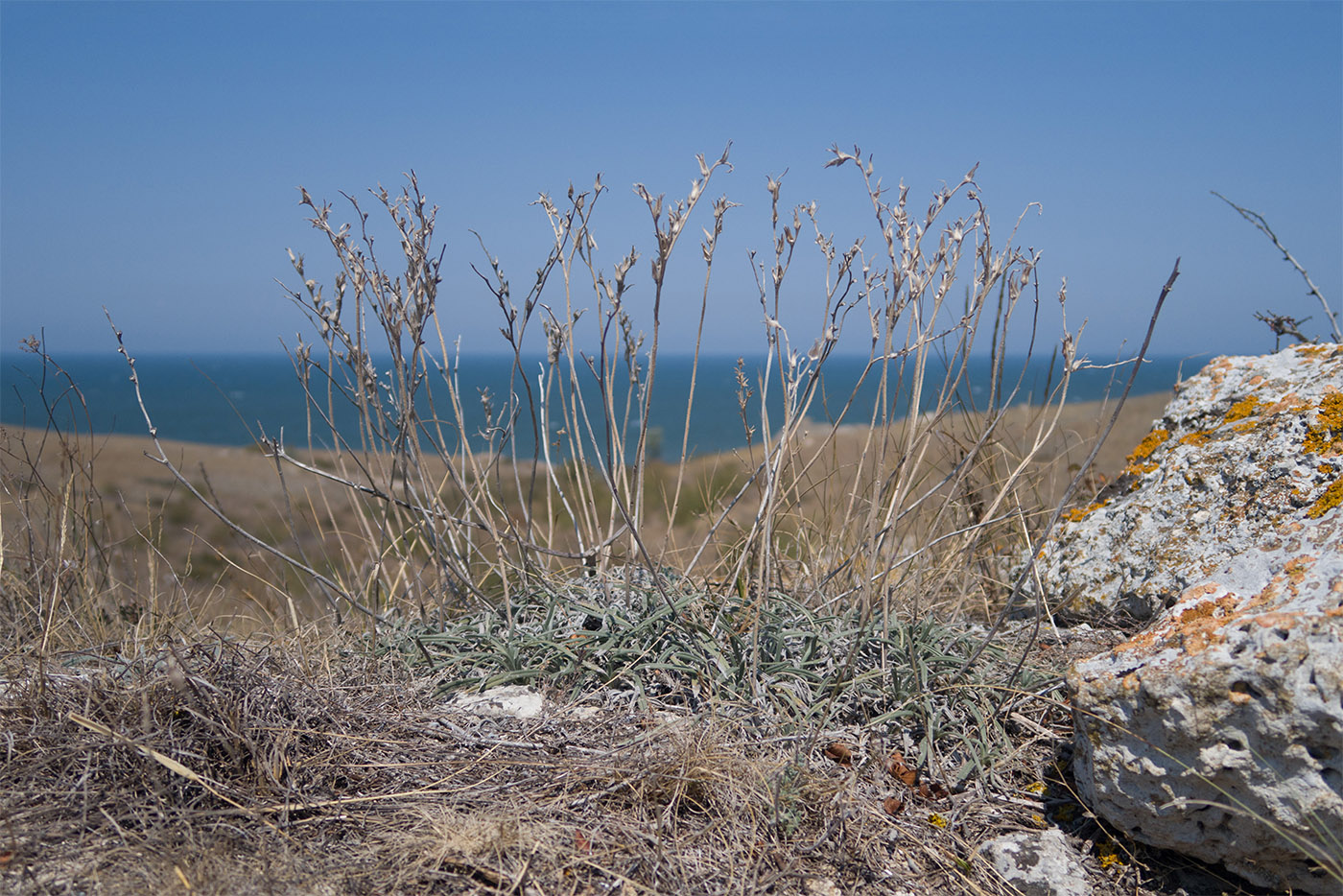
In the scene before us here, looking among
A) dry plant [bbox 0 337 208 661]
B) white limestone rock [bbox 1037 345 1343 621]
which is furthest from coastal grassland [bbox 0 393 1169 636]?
white limestone rock [bbox 1037 345 1343 621]

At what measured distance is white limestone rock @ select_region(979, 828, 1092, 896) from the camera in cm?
A: 167

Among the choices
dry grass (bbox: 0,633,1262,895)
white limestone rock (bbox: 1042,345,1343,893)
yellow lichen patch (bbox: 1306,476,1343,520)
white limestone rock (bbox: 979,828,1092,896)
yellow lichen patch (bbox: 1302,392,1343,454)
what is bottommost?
white limestone rock (bbox: 979,828,1092,896)

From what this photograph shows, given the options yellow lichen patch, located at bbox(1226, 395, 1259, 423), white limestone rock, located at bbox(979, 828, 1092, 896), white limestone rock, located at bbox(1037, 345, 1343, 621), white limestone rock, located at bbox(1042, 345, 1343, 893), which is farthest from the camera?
yellow lichen patch, located at bbox(1226, 395, 1259, 423)

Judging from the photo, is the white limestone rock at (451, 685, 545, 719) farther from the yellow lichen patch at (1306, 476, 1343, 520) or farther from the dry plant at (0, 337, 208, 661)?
the yellow lichen patch at (1306, 476, 1343, 520)

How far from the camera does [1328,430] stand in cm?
230

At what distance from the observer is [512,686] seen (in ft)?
7.25

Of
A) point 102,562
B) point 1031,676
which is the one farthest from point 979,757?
point 102,562

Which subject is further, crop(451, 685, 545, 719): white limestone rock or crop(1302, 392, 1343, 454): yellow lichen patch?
crop(1302, 392, 1343, 454): yellow lichen patch

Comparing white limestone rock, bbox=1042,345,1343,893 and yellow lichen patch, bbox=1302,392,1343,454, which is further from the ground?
yellow lichen patch, bbox=1302,392,1343,454

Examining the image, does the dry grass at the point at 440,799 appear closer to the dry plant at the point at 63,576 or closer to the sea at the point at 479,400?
the dry plant at the point at 63,576

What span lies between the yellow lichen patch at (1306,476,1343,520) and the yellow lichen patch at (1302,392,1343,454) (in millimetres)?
205

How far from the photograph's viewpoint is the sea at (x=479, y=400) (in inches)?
99.4

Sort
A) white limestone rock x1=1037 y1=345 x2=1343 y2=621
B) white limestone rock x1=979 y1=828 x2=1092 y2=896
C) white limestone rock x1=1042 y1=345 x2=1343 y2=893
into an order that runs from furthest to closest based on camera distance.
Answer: white limestone rock x1=1037 y1=345 x2=1343 y2=621
white limestone rock x1=979 y1=828 x2=1092 y2=896
white limestone rock x1=1042 y1=345 x2=1343 y2=893

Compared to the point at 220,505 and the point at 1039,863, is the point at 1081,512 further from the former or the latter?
the point at 220,505
